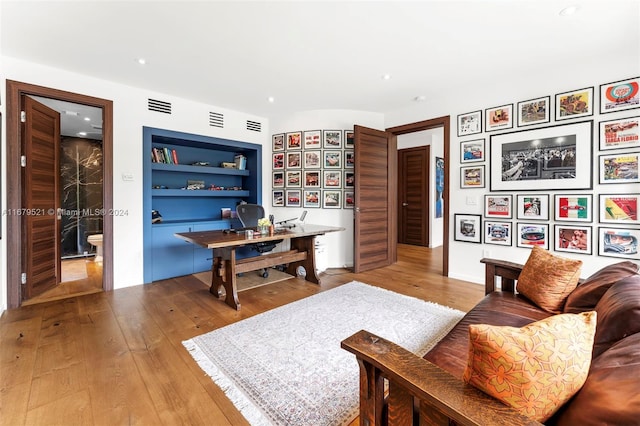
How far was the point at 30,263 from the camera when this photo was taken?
298cm

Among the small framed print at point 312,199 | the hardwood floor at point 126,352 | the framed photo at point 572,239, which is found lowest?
the hardwood floor at point 126,352

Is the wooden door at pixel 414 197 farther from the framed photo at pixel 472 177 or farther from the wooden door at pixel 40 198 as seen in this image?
the wooden door at pixel 40 198

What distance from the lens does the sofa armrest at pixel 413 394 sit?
2.25 feet

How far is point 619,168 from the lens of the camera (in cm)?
268

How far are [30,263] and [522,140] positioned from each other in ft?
18.4

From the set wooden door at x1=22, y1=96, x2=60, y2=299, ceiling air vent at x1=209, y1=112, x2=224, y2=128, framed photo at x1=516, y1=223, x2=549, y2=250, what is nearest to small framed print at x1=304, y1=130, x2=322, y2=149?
ceiling air vent at x1=209, y1=112, x2=224, y2=128

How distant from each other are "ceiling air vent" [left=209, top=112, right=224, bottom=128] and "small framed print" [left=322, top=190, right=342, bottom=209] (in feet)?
6.32

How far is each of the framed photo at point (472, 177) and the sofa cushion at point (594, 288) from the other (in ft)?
6.80

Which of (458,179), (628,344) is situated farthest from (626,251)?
(628,344)

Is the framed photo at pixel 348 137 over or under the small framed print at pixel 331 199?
over

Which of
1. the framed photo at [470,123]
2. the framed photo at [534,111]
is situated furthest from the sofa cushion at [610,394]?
the framed photo at [470,123]

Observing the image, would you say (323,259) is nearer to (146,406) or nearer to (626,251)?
(146,406)

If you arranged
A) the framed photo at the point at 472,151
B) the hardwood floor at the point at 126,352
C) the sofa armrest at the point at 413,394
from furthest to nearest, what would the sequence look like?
the framed photo at the point at 472,151 → the hardwood floor at the point at 126,352 → the sofa armrest at the point at 413,394

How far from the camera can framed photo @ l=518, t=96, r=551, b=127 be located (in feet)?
10.0
